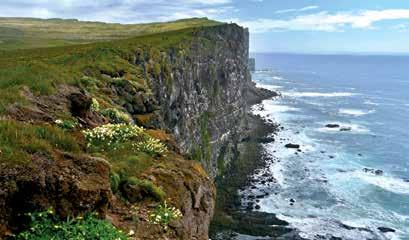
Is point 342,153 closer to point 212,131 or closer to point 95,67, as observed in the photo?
point 212,131

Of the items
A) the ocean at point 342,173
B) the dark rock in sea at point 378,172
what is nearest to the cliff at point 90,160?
the ocean at point 342,173

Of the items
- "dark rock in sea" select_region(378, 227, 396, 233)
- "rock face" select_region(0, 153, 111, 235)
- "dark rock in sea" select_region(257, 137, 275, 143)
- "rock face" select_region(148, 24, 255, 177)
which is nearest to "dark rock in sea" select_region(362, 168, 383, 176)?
"dark rock in sea" select_region(378, 227, 396, 233)

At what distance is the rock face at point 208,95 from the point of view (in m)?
63.2

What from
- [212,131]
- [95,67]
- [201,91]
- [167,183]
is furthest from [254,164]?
[167,183]

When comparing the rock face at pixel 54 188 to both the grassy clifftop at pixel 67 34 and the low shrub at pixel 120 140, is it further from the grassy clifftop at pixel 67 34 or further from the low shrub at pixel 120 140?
the grassy clifftop at pixel 67 34

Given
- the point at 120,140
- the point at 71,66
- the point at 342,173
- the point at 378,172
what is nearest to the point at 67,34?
the point at 342,173

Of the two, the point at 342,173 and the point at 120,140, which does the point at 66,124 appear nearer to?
the point at 120,140

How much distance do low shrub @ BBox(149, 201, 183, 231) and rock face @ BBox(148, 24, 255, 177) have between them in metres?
37.6

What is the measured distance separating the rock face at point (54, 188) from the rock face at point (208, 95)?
130 feet

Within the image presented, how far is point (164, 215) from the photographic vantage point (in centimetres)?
1302

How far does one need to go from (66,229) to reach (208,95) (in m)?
80.4

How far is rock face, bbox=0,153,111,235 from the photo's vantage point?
32.2ft

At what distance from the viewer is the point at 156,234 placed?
12.2m

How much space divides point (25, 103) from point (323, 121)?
13662cm
